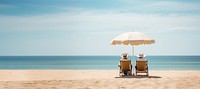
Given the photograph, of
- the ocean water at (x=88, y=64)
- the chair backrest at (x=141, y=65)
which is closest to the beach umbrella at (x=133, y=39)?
the chair backrest at (x=141, y=65)

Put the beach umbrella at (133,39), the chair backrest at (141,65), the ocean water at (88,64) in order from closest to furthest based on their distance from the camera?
the chair backrest at (141,65) < the beach umbrella at (133,39) < the ocean water at (88,64)

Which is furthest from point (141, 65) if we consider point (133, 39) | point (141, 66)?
point (133, 39)

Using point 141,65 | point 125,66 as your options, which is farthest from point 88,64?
point 141,65

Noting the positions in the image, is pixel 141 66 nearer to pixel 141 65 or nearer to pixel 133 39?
pixel 141 65

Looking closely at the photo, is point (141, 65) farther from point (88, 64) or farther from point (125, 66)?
point (88, 64)

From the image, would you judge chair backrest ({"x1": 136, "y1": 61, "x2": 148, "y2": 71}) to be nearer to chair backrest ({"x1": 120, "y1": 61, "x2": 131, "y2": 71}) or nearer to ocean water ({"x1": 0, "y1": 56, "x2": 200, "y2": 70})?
chair backrest ({"x1": 120, "y1": 61, "x2": 131, "y2": 71})

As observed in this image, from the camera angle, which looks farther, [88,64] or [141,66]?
[88,64]

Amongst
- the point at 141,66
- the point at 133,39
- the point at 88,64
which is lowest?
the point at 88,64

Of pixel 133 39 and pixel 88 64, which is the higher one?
pixel 133 39

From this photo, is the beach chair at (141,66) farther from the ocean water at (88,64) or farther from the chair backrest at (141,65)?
the ocean water at (88,64)

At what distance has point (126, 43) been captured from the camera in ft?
48.1

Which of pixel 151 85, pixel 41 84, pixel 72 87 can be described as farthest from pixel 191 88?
pixel 41 84

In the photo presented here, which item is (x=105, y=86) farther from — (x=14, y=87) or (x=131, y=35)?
(x=131, y=35)

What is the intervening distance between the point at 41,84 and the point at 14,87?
0.95 m
